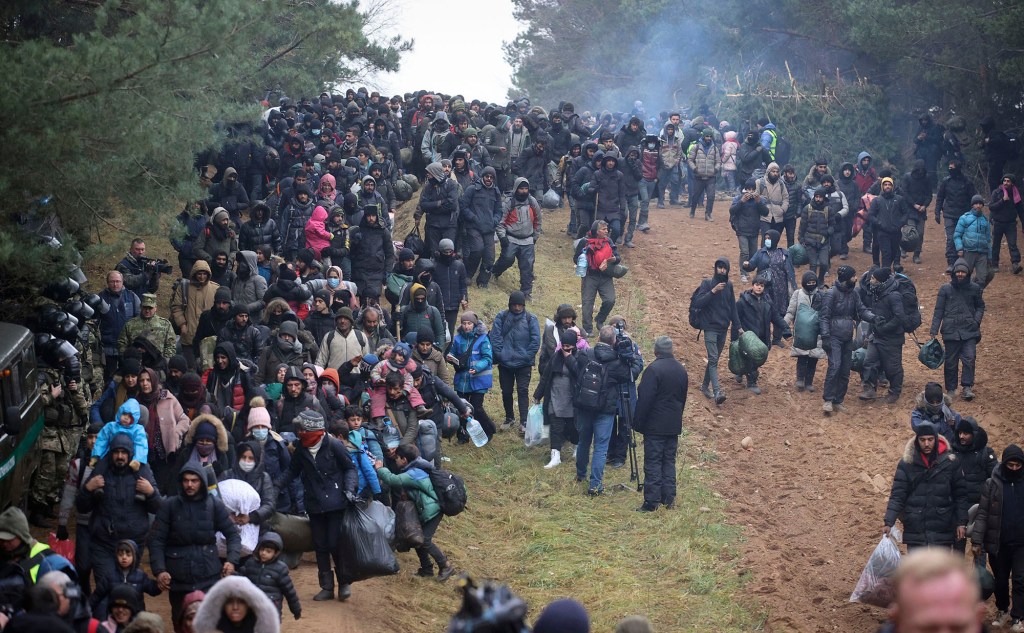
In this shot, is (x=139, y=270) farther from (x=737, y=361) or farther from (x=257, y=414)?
(x=737, y=361)

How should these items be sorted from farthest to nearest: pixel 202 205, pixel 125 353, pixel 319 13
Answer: pixel 319 13, pixel 202 205, pixel 125 353

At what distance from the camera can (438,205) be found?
17.8 metres

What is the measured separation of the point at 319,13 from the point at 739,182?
11.6 m

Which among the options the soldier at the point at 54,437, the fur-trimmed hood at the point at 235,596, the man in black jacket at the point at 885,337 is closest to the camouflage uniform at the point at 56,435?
the soldier at the point at 54,437

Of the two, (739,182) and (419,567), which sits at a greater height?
(739,182)

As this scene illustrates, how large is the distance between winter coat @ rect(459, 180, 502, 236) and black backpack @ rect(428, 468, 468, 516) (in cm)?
763

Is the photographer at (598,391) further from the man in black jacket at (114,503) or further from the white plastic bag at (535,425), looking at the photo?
the man in black jacket at (114,503)

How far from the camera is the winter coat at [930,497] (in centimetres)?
1102

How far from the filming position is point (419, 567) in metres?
12.2

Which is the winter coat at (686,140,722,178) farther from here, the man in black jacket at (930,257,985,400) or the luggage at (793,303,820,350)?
the man in black jacket at (930,257,985,400)

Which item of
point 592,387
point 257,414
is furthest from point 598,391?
point 257,414

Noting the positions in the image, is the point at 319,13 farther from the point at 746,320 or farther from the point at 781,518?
the point at 781,518

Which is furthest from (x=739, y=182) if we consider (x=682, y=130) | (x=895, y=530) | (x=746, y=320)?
(x=895, y=530)

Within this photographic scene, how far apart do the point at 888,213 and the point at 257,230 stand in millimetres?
11278
